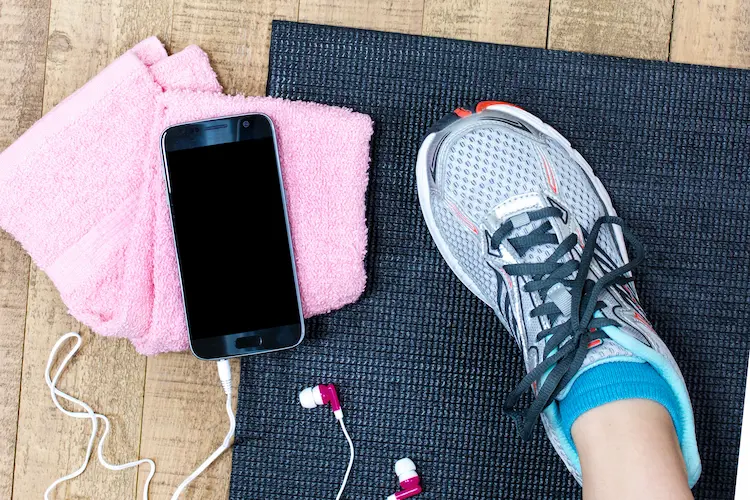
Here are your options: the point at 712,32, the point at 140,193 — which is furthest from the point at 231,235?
the point at 712,32

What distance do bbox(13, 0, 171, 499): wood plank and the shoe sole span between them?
35 cm

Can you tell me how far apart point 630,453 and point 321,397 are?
34 centimetres

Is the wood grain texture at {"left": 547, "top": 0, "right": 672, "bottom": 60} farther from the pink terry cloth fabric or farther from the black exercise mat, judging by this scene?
the pink terry cloth fabric

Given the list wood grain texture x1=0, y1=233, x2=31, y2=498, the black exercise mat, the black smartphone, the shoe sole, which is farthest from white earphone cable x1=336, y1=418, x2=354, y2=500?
wood grain texture x1=0, y1=233, x2=31, y2=498

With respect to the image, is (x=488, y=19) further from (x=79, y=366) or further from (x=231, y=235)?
(x=79, y=366)

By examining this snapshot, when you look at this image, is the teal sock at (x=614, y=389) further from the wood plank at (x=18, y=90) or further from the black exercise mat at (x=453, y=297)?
the wood plank at (x=18, y=90)

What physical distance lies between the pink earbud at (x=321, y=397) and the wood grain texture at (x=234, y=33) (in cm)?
36

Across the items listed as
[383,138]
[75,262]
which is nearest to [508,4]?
[383,138]

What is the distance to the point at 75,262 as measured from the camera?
0.72m

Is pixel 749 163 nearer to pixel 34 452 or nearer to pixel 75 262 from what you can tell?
pixel 75 262

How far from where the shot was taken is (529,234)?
728mm

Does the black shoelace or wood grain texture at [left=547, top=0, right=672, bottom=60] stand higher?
wood grain texture at [left=547, top=0, right=672, bottom=60]

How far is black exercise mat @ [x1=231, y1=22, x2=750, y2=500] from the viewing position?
0.77 meters

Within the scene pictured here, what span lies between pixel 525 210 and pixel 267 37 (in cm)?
37
